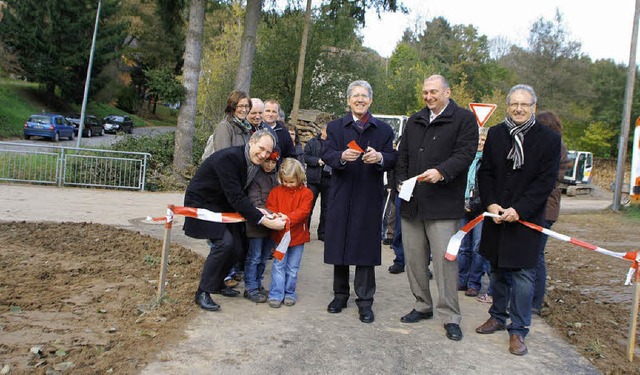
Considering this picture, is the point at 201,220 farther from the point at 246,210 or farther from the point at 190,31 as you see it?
the point at 190,31

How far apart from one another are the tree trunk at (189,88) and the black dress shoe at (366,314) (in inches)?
461

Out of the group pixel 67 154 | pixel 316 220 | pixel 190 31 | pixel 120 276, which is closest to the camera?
pixel 120 276

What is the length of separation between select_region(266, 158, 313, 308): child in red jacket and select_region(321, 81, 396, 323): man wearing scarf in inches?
13.5

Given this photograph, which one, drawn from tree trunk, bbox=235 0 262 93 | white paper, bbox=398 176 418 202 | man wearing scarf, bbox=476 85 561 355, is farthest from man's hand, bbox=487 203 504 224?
tree trunk, bbox=235 0 262 93

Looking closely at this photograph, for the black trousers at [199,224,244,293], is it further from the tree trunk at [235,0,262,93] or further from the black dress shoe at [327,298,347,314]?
the tree trunk at [235,0,262,93]

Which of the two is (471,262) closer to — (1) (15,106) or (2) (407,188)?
(2) (407,188)

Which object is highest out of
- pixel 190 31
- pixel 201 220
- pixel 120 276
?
pixel 190 31

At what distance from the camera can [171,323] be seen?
4551 millimetres

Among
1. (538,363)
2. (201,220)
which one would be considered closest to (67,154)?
(201,220)

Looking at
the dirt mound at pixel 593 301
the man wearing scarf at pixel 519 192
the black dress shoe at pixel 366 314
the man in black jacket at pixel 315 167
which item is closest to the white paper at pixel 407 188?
the man wearing scarf at pixel 519 192

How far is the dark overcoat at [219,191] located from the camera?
502cm

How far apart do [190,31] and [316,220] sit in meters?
6.99

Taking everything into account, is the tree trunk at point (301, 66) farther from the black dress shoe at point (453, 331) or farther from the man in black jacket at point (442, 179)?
the black dress shoe at point (453, 331)

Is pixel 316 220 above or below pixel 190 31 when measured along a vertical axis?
below
